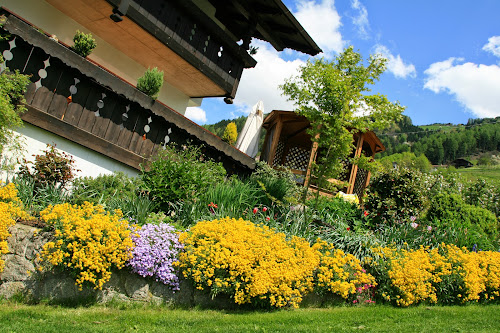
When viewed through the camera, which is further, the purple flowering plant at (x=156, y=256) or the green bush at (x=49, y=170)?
the green bush at (x=49, y=170)

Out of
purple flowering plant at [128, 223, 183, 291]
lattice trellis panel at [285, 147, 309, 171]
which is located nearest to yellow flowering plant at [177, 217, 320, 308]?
purple flowering plant at [128, 223, 183, 291]

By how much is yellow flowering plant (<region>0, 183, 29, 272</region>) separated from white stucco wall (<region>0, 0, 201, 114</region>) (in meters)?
6.03

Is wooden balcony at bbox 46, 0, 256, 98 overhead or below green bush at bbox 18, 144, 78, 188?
overhead

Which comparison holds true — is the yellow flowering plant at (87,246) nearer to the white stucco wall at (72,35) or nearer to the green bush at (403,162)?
the green bush at (403,162)

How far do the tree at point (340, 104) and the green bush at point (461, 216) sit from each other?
8.13 feet

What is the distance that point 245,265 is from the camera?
14.8 ft

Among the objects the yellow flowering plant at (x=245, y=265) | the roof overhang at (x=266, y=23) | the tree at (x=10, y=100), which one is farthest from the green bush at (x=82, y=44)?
the roof overhang at (x=266, y=23)

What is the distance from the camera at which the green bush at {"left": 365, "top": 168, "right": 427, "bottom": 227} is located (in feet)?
25.7

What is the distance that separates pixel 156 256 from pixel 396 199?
5.38 m

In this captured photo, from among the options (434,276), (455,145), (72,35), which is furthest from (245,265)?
(455,145)

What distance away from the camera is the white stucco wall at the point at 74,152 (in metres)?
6.59

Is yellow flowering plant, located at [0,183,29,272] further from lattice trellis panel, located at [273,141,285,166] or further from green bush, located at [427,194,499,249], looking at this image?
lattice trellis panel, located at [273,141,285,166]

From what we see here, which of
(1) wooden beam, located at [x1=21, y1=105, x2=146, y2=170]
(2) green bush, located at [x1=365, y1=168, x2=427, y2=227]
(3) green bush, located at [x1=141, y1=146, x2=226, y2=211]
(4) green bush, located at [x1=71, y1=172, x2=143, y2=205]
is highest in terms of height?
(2) green bush, located at [x1=365, y1=168, x2=427, y2=227]

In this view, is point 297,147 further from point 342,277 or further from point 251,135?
point 342,277
